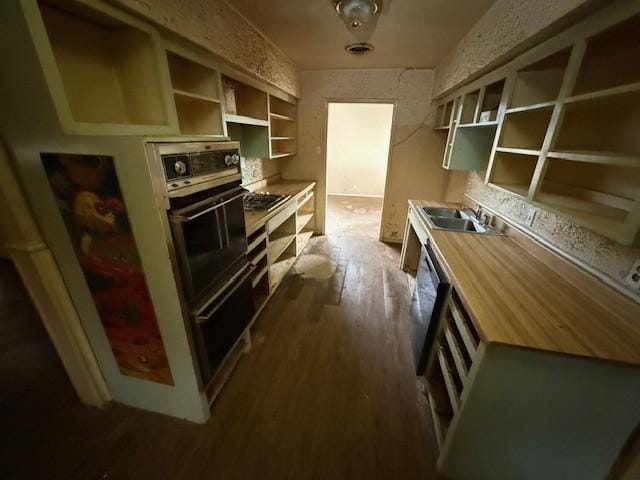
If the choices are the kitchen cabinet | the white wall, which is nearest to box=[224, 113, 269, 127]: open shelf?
the kitchen cabinet

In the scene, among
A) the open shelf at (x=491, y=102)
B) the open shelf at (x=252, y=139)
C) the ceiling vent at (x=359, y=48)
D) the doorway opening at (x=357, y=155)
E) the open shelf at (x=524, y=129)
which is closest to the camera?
the open shelf at (x=524, y=129)

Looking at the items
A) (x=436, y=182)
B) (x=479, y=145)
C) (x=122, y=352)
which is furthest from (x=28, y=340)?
(x=436, y=182)

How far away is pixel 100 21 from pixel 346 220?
425cm

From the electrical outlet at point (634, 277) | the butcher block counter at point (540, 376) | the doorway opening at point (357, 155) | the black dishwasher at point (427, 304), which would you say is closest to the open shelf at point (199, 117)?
the black dishwasher at point (427, 304)

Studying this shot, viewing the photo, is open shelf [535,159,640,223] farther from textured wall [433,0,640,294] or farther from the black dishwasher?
the black dishwasher

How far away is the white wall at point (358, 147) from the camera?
254 inches

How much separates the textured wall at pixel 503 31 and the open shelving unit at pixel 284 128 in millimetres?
2104

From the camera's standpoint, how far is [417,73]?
330 centimetres

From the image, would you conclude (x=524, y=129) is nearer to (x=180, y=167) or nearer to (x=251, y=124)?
(x=180, y=167)

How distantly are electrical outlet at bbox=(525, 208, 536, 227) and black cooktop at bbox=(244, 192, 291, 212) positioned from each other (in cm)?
195

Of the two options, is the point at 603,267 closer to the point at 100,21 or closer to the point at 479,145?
the point at 479,145

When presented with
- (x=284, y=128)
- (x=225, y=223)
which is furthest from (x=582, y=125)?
(x=284, y=128)

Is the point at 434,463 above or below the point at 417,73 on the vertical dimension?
below

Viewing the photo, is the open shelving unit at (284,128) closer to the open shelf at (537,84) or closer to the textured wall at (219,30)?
the textured wall at (219,30)
